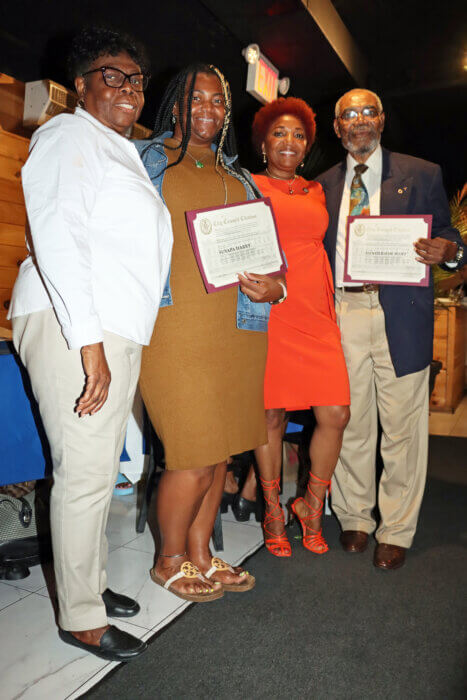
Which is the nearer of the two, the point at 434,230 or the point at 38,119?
the point at 434,230

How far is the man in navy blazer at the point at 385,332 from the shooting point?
199cm

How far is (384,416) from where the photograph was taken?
2.08 metres

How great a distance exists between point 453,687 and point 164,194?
145 centimetres

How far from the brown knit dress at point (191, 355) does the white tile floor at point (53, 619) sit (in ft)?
1.49

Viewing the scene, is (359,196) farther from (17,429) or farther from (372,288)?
(17,429)

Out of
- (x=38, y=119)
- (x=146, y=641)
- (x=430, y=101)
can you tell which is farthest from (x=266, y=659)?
(x=430, y=101)

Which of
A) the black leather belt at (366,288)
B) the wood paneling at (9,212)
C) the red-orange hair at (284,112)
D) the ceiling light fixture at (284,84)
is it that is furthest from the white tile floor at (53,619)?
the ceiling light fixture at (284,84)

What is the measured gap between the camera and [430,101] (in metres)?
6.11

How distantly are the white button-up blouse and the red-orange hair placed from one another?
802 millimetres

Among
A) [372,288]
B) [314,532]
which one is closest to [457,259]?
[372,288]

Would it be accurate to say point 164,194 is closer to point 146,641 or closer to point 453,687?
point 146,641

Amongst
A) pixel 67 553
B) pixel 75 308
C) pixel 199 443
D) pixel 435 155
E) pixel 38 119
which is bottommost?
pixel 67 553

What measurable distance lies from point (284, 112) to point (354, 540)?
5.32 feet

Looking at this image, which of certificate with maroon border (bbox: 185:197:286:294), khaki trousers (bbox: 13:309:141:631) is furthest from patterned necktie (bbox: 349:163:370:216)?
khaki trousers (bbox: 13:309:141:631)
